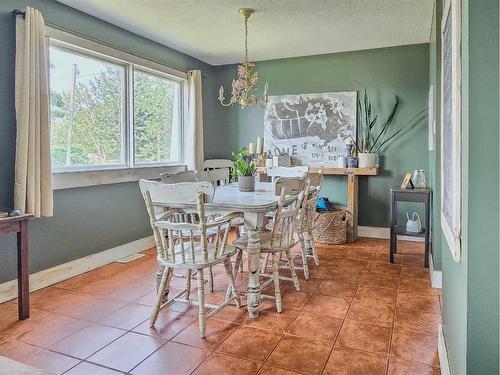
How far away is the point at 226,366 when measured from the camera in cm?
202

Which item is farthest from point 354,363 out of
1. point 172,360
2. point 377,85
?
point 377,85

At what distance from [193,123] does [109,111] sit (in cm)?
126

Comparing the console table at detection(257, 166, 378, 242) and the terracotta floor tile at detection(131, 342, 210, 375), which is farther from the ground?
the console table at detection(257, 166, 378, 242)

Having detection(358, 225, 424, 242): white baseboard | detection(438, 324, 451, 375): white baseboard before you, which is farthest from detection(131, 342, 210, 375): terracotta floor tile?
detection(358, 225, 424, 242): white baseboard

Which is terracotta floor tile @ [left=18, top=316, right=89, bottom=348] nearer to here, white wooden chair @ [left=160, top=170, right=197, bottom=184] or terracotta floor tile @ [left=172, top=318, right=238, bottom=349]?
terracotta floor tile @ [left=172, top=318, right=238, bottom=349]

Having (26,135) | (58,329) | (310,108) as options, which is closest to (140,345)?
(58,329)

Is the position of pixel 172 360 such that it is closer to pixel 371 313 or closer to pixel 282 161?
pixel 371 313

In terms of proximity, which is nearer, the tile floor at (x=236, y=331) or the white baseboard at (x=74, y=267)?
the tile floor at (x=236, y=331)

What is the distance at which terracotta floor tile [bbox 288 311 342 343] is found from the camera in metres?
2.34

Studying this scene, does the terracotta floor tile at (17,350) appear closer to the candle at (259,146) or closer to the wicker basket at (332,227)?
the wicker basket at (332,227)

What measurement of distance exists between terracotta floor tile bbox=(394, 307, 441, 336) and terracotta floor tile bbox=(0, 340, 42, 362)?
2195 mm

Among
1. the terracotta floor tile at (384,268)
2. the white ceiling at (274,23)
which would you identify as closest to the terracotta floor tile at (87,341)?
the terracotta floor tile at (384,268)

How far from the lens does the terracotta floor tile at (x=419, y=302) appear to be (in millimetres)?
Result: 2734

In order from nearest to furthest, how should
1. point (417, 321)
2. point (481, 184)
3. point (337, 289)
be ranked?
1. point (481, 184)
2. point (417, 321)
3. point (337, 289)
